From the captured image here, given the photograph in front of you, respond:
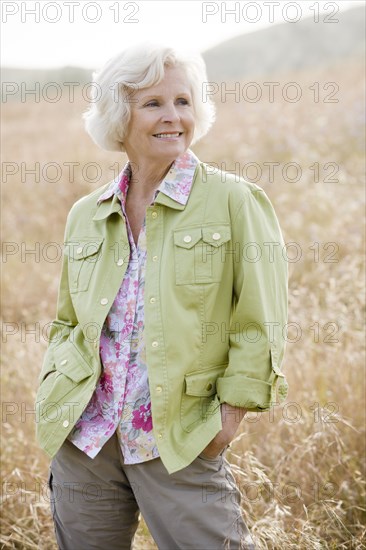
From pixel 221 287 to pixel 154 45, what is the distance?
86cm

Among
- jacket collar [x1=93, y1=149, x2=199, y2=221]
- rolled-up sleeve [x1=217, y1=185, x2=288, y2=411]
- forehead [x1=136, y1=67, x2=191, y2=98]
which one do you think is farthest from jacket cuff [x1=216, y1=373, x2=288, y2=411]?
forehead [x1=136, y1=67, x2=191, y2=98]

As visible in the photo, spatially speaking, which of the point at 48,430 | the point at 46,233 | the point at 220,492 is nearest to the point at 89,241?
the point at 48,430

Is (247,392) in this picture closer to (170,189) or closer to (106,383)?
(106,383)

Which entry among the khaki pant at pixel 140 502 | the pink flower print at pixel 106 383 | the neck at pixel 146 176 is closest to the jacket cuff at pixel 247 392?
the khaki pant at pixel 140 502

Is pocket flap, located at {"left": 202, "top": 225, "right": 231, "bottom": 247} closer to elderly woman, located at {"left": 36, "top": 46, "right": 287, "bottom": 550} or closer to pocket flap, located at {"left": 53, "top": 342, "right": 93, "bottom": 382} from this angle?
elderly woman, located at {"left": 36, "top": 46, "right": 287, "bottom": 550}

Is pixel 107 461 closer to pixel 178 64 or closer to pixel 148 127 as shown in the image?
pixel 148 127

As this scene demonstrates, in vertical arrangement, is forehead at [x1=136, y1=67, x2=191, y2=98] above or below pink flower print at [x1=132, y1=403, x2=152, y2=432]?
above

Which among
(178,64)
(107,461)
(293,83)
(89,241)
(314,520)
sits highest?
(293,83)

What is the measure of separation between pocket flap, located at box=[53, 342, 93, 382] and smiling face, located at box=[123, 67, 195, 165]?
77 cm

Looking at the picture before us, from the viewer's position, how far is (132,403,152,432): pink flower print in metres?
2.28

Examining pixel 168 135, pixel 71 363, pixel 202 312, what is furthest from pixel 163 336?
pixel 168 135

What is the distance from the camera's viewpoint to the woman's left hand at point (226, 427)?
2.17 m

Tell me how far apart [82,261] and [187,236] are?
492 mm

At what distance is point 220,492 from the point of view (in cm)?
226
